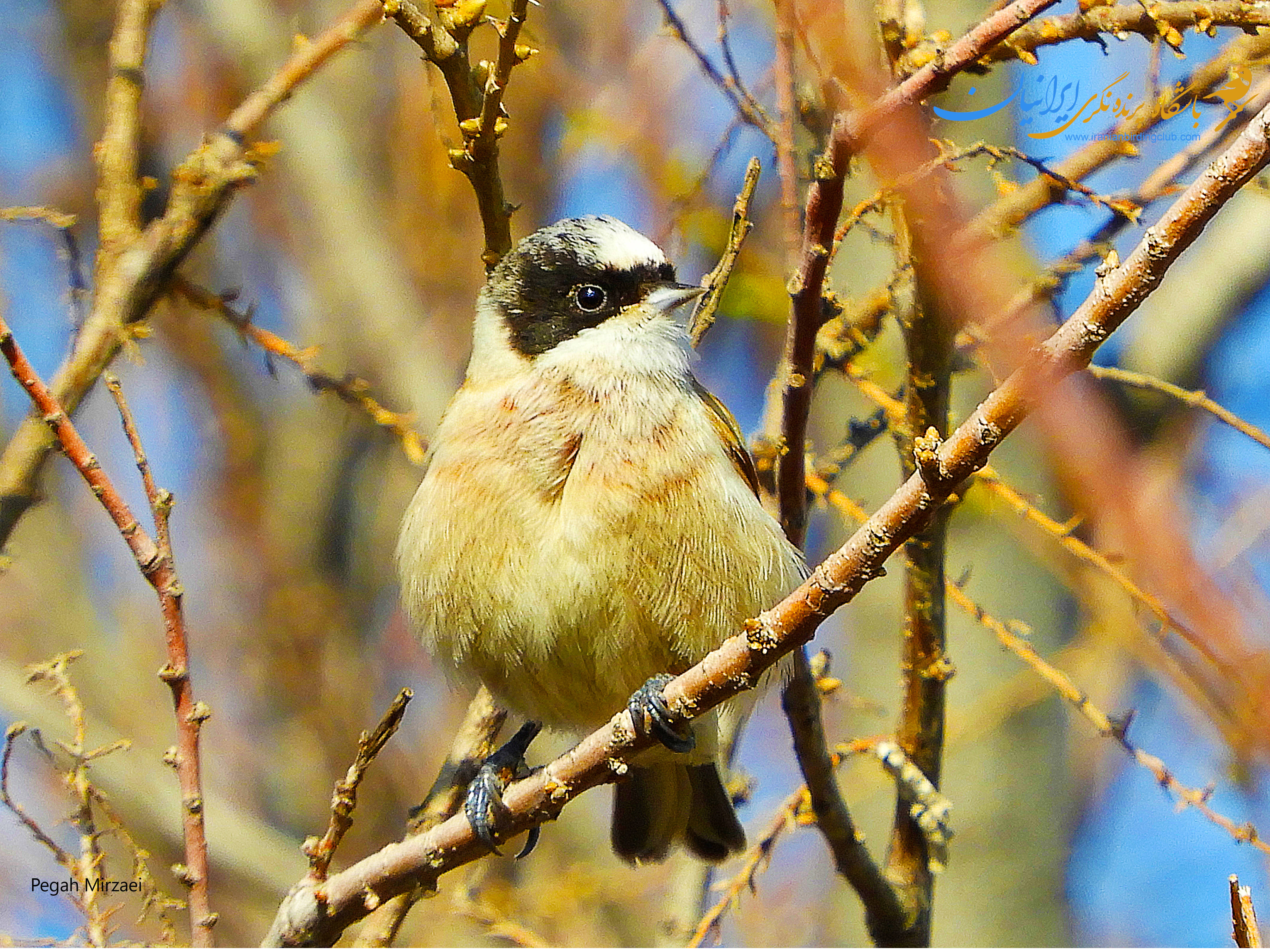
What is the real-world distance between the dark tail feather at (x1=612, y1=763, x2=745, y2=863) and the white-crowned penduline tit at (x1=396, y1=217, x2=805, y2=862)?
31cm

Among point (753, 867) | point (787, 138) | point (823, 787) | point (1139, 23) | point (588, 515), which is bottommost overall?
point (753, 867)

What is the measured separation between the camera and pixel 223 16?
307 inches

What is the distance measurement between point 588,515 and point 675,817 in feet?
5.00

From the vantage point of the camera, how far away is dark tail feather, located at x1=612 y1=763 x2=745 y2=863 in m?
4.72

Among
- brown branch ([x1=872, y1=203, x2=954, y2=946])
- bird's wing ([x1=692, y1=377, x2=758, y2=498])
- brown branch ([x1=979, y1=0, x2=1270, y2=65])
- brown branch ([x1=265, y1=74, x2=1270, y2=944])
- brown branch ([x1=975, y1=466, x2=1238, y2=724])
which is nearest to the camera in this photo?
brown branch ([x1=265, y1=74, x2=1270, y2=944])

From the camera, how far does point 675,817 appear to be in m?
4.74

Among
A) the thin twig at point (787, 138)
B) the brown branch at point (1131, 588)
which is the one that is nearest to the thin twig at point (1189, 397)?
the brown branch at point (1131, 588)

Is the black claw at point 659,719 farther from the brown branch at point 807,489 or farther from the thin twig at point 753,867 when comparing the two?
the thin twig at point 753,867

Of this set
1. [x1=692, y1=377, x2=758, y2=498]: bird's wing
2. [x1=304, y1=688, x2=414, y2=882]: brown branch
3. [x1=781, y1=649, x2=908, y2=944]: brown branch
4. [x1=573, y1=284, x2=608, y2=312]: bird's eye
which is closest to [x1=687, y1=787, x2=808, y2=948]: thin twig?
[x1=781, y1=649, x2=908, y2=944]: brown branch

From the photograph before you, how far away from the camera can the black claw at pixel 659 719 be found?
9.98ft

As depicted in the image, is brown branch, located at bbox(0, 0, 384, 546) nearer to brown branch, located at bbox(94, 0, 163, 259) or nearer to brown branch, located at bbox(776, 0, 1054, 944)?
brown branch, located at bbox(94, 0, 163, 259)

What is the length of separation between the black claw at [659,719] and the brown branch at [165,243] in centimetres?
186

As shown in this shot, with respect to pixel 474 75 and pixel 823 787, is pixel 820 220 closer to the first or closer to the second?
pixel 474 75

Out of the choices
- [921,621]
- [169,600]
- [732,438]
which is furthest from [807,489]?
[169,600]
